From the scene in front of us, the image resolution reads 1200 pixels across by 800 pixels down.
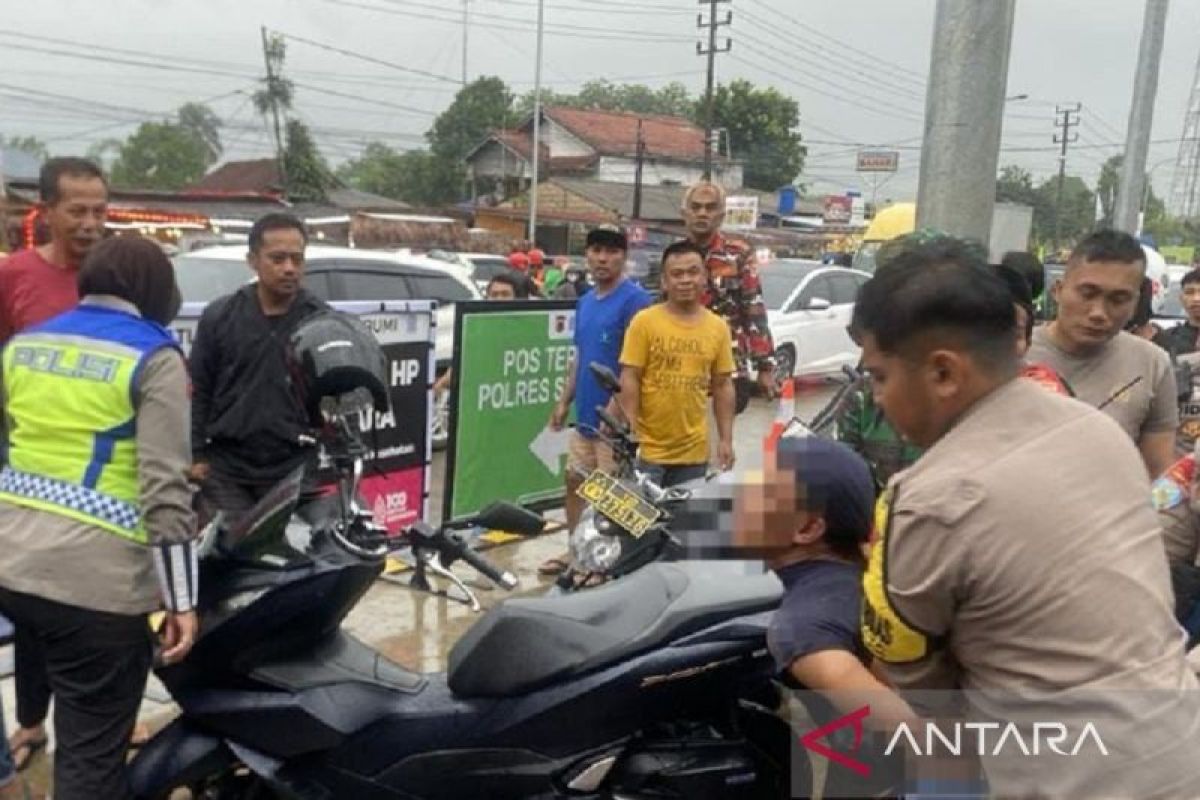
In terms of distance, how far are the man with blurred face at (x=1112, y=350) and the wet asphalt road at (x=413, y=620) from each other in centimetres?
101

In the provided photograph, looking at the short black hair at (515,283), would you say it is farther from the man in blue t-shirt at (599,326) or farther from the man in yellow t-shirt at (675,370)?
the man in yellow t-shirt at (675,370)

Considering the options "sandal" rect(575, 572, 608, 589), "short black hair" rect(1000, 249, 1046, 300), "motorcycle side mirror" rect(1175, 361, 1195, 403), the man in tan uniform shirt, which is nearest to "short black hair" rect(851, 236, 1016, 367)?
the man in tan uniform shirt

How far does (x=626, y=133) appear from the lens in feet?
183

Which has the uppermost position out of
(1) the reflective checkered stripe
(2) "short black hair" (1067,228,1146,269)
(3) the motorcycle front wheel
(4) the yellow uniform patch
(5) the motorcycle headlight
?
(2) "short black hair" (1067,228,1146,269)

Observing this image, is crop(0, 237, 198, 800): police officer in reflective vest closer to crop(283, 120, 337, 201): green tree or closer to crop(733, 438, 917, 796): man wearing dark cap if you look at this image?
crop(733, 438, 917, 796): man wearing dark cap

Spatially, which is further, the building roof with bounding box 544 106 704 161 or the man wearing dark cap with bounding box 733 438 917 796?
the building roof with bounding box 544 106 704 161

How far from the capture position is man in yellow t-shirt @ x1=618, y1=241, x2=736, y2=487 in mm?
4789

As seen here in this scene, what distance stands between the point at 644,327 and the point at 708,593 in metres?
2.37

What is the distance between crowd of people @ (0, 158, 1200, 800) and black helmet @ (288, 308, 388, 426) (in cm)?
29

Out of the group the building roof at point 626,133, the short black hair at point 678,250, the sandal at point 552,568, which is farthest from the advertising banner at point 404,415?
the building roof at point 626,133

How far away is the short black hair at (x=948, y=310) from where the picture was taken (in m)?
1.51

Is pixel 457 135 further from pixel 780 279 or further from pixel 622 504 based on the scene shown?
pixel 622 504

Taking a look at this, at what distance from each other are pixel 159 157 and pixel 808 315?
193ft

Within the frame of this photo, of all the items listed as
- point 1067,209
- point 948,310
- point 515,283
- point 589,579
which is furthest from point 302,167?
point 1067,209
